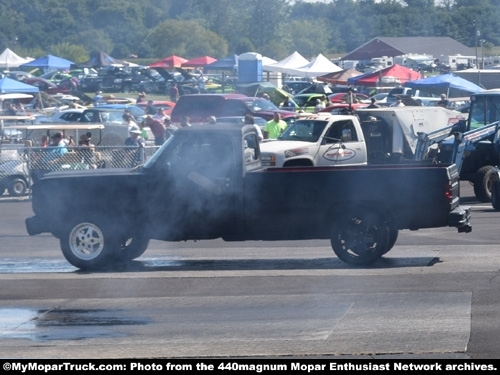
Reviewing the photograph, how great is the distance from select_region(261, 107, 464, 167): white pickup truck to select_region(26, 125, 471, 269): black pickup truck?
819 centimetres

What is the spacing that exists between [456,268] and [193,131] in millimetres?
3857

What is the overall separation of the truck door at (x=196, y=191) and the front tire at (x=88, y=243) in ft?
2.13

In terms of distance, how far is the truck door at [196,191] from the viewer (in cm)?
1212

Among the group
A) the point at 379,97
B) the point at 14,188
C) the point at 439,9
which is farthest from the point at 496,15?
the point at 379,97

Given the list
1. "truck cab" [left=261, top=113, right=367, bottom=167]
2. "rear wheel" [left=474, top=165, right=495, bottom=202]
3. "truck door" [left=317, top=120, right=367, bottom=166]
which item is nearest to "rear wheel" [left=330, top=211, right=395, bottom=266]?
"rear wheel" [left=474, top=165, right=495, bottom=202]

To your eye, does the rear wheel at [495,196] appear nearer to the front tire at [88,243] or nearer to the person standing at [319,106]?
the front tire at [88,243]

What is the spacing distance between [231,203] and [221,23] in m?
2.40

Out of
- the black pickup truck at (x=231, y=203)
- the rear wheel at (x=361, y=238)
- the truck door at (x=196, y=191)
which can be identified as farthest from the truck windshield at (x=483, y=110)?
the truck door at (x=196, y=191)

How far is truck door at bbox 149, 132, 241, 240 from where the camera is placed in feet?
39.8

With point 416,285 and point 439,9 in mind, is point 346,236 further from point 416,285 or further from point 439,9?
point 439,9

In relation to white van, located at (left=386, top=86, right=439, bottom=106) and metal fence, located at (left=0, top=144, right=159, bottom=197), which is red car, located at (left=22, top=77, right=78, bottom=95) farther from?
metal fence, located at (left=0, top=144, right=159, bottom=197)

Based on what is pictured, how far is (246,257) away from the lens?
13.1 meters

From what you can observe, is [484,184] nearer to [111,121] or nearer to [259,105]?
[111,121]

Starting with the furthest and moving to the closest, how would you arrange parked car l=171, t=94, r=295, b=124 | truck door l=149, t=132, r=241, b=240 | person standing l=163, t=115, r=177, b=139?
parked car l=171, t=94, r=295, b=124
person standing l=163, t=115, r=177, b=139
truck door l=149, t=132, r=241, b=240
